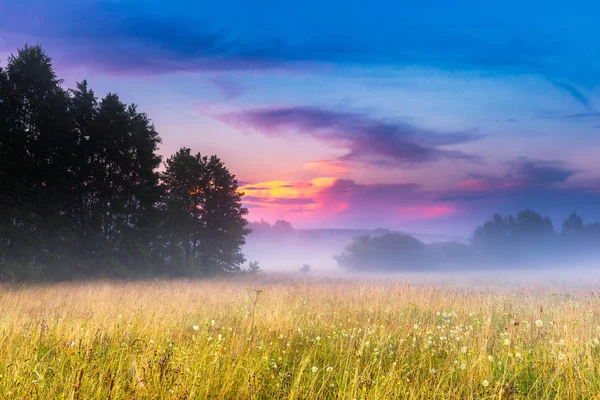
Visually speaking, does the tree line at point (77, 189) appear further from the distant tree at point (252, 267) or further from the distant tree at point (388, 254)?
the distant tree at point (388, 254)

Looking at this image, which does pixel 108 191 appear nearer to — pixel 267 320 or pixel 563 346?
pixel 267 320

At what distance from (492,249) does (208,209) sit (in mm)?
65824

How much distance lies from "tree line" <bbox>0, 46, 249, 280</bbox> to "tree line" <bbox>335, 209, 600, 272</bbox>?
162 feet

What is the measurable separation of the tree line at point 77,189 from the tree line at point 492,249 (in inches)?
1947

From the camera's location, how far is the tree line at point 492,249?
71812 millimetres

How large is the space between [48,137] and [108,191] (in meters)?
4.14

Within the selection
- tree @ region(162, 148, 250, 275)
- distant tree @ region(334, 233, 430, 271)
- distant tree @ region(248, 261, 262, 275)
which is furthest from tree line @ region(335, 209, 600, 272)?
tree @ region(162, 148, 250, 275)

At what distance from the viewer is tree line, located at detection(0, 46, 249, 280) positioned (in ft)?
61.1

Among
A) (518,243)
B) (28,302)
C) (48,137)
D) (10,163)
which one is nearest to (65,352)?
(28,302)

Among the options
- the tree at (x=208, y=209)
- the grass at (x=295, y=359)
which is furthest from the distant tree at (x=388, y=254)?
the grass at (x=295, y=359)

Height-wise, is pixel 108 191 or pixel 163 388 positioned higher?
pixel 108 191

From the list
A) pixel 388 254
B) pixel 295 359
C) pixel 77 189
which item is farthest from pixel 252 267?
pixel 388 254

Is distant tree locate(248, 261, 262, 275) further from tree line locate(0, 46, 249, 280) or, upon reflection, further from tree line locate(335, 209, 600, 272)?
tree line locate(335, 209, 600, 272)

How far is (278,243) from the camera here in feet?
443
